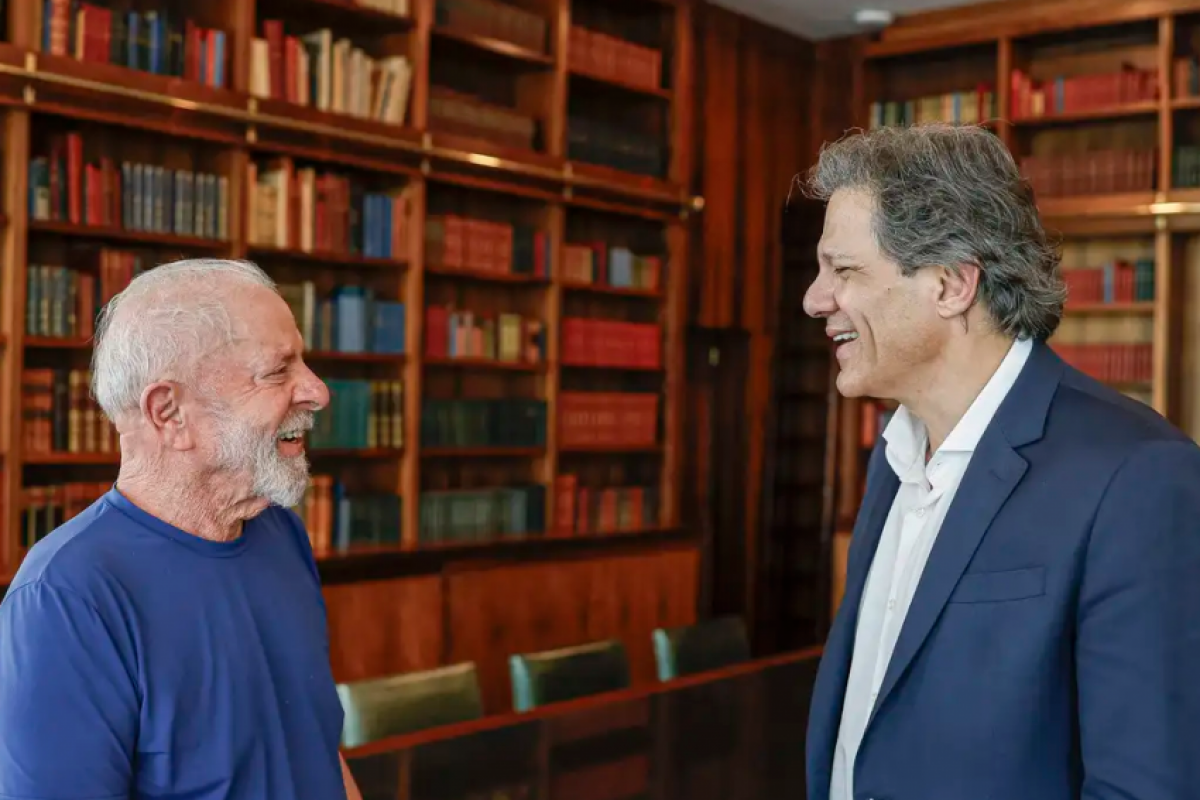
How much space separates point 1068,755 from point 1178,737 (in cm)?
13

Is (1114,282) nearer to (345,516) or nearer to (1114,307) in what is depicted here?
(1114,307)

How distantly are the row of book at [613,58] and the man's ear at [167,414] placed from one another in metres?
4.50

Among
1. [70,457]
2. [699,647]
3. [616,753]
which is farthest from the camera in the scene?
[70,457]

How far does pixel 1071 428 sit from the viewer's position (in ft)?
4.65

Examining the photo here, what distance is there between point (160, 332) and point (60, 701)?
474 mm

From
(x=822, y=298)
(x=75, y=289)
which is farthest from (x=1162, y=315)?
(x=822, y=298)

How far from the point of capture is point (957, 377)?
155cm

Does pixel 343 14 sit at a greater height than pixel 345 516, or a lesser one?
greater

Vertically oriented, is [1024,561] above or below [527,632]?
above

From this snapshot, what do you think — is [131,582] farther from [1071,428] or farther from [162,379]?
[1071,428]

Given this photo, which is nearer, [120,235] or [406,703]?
[406,703]

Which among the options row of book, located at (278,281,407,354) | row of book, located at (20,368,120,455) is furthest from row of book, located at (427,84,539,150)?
row of book, located at (20,368,120,455)

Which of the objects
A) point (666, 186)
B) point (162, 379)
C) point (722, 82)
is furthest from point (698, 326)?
point (162, 379)

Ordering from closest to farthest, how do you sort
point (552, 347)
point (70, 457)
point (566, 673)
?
1. point (566, 673)
2. point (70, 457)
3. point (552, 347)
